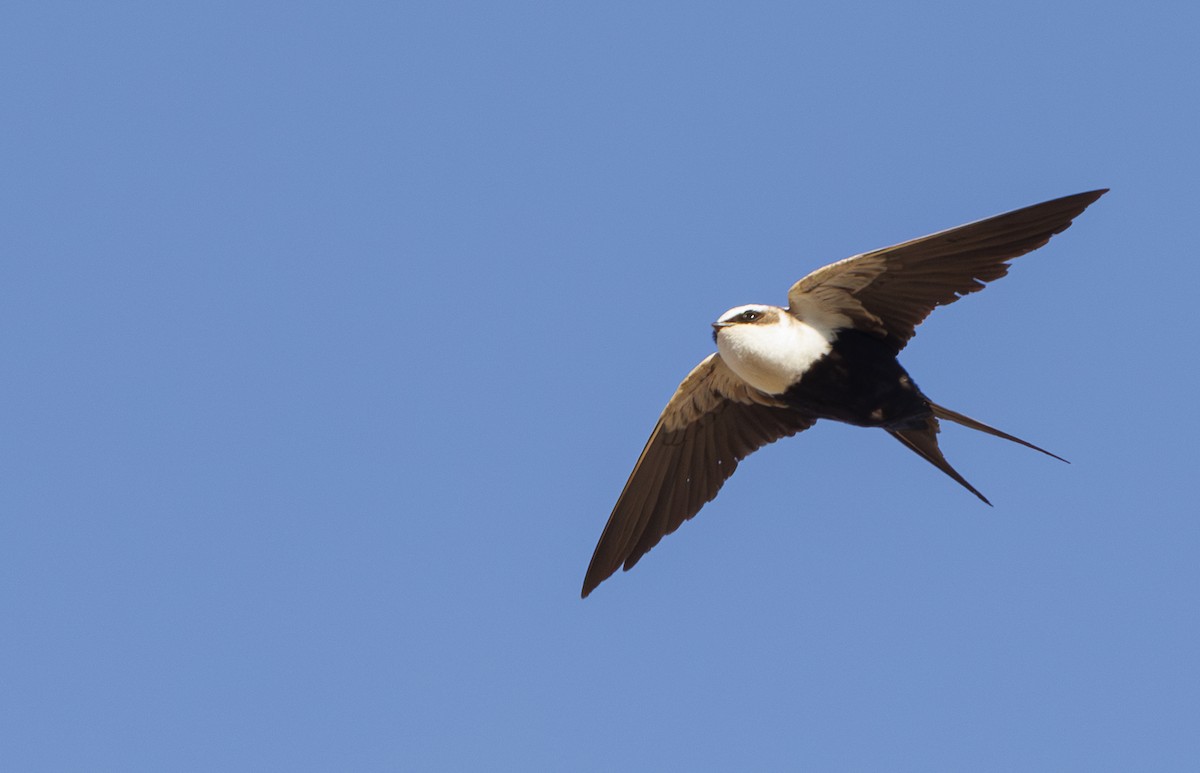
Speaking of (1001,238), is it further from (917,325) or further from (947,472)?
(947,472)

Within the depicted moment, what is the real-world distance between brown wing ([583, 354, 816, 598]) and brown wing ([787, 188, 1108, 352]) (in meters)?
1.06

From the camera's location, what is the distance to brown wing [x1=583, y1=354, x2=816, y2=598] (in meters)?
10.5

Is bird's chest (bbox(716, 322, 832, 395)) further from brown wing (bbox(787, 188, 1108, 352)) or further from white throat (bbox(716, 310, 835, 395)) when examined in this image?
brown wing (bbox(787, 188, 1108, 352))

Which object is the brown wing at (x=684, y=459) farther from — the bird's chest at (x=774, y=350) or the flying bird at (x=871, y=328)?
the bird's chest at (x=774, y=350)

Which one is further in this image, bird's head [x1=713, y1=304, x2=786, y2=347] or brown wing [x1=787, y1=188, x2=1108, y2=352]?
bird's head [x1=713, y1=304, x2=786, y2=347]

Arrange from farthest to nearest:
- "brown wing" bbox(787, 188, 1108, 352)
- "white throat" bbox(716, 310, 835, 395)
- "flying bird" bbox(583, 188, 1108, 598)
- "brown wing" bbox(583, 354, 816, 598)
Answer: "brown wing" bbox(583, 354, 816, 598) → "white throat" bbox(716, 310, 835, 395) → "flying bird" bbox(583, 188, 1108, 598) → "brown wing" bbox(787, 188, 1108, 352)

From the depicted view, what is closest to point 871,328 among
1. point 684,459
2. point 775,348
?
point 775,348

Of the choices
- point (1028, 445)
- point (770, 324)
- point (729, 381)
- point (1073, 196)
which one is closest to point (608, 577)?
point (729, 381)

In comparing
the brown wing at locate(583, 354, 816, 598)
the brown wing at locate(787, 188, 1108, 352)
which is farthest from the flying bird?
the brown wing at locate(583, 354, 816, 598)

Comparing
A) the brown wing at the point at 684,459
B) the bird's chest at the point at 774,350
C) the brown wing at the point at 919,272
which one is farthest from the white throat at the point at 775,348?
the brown wing at the point at 684,459

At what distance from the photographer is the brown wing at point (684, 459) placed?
10500mm

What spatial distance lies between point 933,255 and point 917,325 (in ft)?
1.80

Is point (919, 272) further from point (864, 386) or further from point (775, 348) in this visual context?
point (775, 348)

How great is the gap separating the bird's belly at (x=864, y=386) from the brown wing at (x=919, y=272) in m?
0.15
